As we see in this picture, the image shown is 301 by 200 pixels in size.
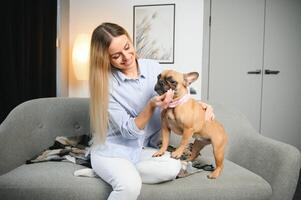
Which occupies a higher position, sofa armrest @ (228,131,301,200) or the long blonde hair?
the long blonde hair

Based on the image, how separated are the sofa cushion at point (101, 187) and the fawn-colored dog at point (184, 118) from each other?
16cm

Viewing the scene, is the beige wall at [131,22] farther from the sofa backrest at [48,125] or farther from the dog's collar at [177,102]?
the dog's collar at [177,102]

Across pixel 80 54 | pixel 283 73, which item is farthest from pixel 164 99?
pixel 283 73

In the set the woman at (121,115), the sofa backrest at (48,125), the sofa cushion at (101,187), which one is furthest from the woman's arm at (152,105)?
the sofa backrest at (48,125)

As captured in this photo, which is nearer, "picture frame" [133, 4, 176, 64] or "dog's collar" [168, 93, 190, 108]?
"dog's collar" [168, 93, 190, 108]

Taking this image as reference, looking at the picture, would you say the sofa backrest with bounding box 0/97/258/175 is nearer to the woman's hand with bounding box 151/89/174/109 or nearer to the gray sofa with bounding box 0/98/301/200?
the gray sofa with bounding box 0/98/301/200

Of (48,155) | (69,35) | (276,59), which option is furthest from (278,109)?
(48,155)

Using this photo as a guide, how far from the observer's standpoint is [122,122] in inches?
63.1

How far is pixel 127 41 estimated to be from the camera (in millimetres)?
1638

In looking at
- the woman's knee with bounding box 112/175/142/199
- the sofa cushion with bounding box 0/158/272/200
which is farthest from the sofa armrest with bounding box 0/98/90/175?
the woman's knee with bounding box 112/175/142/199

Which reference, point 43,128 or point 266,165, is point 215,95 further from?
point 43,128

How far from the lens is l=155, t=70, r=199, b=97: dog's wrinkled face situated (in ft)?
4.95

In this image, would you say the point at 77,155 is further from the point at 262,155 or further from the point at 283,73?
the point at 283,73

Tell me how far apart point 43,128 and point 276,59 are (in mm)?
3016
